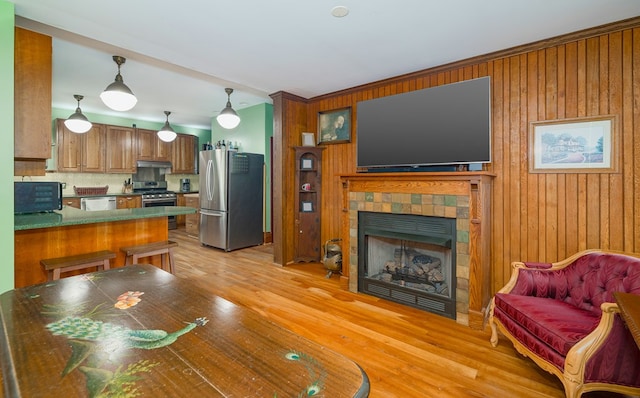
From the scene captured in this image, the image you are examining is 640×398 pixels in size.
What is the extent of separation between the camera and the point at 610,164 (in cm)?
250

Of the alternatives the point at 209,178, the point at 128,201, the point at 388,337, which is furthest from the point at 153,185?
the point at 388,337

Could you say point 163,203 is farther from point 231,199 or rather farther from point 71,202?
point 231,199

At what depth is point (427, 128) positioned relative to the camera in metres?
3.24

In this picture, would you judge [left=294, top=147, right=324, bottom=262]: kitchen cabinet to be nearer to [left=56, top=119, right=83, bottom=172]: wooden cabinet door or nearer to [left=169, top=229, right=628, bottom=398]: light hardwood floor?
[left=169, top=229, right=628, bottom=398]: light hardwood floor

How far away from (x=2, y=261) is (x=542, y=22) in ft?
15.0

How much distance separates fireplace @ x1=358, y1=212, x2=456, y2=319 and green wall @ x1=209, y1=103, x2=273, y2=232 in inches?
113

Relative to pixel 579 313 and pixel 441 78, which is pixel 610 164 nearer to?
pixel 579 313

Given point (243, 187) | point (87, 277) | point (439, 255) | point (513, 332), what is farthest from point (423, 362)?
point (243, 187)

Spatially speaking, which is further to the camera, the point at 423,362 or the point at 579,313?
the point at 423,362

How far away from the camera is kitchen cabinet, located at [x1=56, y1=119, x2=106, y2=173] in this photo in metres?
5.83

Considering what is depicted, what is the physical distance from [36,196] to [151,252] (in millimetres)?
1148

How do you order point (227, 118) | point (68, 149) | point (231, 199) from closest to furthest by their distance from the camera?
point (227, 118) → point (231, 199) → point (68, 149)

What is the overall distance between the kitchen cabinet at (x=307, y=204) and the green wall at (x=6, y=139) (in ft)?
9.98

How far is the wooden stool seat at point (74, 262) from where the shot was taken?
231 cm
